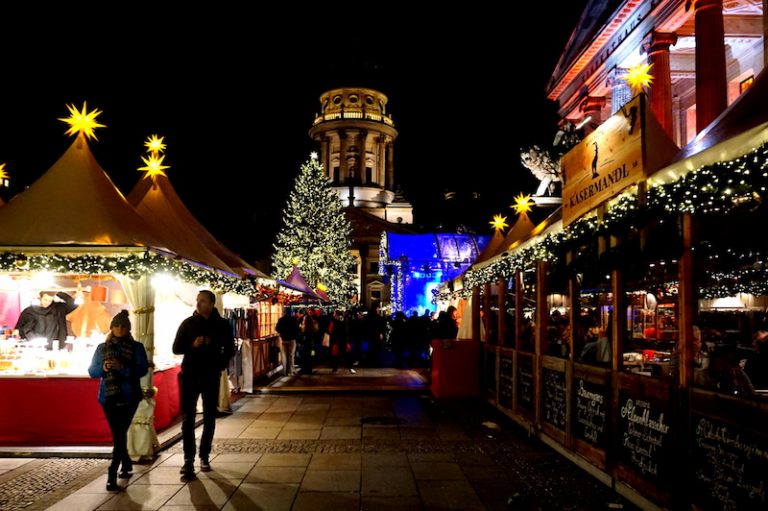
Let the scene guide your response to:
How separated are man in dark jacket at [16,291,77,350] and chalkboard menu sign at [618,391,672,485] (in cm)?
931

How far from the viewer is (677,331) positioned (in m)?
6.91

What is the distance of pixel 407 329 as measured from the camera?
21.5m

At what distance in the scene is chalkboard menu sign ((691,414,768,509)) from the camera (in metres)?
4.27

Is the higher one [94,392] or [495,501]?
[94,392]

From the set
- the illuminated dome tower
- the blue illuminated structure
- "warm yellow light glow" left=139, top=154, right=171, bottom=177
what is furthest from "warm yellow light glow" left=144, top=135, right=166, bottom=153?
the illuminated dome tower

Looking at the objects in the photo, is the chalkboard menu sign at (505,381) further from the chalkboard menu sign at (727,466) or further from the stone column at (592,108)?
the stone column at (592,108)

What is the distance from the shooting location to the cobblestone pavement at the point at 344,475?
6.16 metres

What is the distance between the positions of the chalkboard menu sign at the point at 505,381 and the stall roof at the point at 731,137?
5.84 meters

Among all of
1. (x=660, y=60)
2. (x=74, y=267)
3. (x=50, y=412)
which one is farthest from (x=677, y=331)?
(x=660, y=60)

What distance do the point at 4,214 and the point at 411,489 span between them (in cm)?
660

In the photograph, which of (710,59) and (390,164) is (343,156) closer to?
(390,164)

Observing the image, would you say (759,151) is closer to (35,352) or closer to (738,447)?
(738,447)

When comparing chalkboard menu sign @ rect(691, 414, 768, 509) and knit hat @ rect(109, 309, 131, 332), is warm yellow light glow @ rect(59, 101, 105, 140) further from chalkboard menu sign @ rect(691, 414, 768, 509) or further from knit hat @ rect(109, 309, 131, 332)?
chalkboard menu sign @ rect(691, 414, 768, 509)

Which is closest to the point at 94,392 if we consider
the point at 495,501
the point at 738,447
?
the point at 495,501
